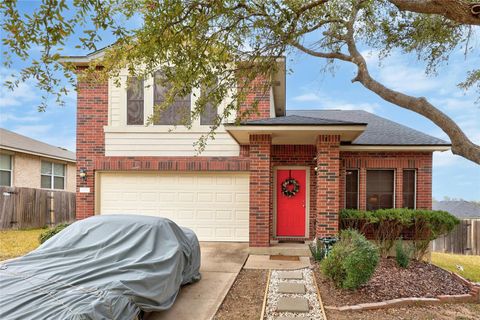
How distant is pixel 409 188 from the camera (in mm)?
10367

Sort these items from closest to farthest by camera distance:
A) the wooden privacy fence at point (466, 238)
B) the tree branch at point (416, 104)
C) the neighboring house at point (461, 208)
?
the tree branch at point (416, 104) → the wooden privacy fence at point (466, 238) → the neighboring house at point (461, 208)

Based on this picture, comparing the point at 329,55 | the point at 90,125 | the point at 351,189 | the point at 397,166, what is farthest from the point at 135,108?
the point at 397,166

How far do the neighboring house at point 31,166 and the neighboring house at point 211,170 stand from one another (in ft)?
24.5

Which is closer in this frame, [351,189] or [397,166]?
[397,166]

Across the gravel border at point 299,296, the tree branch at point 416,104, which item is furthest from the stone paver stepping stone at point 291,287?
the tree branch at point 416,104

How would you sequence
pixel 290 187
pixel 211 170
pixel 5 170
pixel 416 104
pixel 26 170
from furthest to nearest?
pixel 26 170
pixel 5 170
pixel 290 187
pixel 211 170
pixel 416 104

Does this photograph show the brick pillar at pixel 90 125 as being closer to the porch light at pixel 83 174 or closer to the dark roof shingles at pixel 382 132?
the porch light at pixel 83 174

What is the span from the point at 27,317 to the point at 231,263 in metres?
5.36

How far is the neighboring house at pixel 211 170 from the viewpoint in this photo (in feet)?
33.9

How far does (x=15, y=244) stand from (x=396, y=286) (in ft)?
36.3

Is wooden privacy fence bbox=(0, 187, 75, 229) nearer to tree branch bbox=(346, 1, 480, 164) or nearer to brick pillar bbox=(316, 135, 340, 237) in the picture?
brick pillar bbox=(316, 135, 340, 237)

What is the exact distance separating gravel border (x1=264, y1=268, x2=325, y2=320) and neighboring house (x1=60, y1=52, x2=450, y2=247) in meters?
3.51

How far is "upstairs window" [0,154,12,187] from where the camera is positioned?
15602mm

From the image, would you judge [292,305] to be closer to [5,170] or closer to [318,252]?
[318,252]
